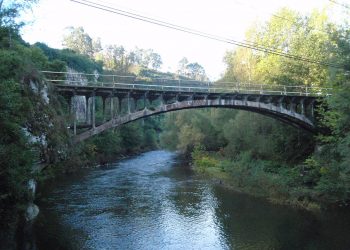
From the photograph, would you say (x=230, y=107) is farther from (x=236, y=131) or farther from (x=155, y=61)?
(x=155, y=61)

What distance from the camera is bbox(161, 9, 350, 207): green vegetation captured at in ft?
62.1

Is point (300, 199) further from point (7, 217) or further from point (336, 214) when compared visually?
point (7, 217)

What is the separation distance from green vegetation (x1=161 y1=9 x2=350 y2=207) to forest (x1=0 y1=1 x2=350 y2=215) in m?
0.09

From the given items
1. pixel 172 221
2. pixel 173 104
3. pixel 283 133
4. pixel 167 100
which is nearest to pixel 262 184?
pixel 173 104

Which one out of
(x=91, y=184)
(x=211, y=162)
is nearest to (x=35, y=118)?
(x=91, y=184)

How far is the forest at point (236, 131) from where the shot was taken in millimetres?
12642

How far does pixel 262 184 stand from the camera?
25.7m

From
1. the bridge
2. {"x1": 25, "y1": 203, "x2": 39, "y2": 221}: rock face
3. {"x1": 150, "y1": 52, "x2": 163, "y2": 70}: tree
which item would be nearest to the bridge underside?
the bridge

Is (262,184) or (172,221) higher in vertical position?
(262,184)

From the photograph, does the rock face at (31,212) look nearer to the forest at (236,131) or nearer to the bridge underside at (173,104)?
the forest at (236,131)

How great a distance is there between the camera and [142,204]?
21984mm

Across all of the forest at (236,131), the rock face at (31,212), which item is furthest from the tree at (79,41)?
the rock face at (31,212)

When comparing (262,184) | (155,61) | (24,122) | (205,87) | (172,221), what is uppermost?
(155,61)

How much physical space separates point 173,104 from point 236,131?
13398 mm
